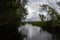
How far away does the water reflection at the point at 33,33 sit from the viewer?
6.03 metres

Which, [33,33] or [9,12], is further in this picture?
[33,33]

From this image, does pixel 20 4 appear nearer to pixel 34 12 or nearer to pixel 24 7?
pixel 24 7

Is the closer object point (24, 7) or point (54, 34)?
point (24, 7)

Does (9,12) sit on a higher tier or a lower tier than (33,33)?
higher

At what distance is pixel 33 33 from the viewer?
22.0 feet

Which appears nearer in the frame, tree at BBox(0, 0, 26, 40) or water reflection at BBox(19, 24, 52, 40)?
tree at BBox(0, 0, 26, 40)

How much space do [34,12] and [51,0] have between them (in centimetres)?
80

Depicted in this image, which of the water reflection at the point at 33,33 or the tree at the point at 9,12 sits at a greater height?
the tree at the point at 9,12

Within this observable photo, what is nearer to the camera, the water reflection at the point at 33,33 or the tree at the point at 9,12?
the tree at the point at 9,12

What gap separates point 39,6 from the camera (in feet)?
20.7

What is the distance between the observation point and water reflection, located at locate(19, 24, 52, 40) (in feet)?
19.8

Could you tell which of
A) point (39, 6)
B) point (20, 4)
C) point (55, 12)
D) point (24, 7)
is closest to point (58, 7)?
point (55, 12)

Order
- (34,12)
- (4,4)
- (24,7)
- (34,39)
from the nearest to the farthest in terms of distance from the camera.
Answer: (4,4)
(24,7)
(34,39)
(34,12)

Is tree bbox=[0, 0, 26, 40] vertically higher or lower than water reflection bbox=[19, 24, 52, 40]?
higher
